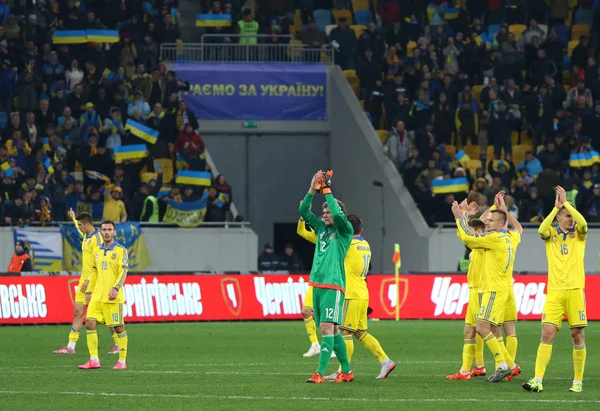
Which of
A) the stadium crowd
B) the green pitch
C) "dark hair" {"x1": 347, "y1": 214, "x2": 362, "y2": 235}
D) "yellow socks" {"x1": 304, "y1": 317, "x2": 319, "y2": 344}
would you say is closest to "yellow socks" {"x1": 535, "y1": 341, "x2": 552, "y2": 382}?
the green pitch

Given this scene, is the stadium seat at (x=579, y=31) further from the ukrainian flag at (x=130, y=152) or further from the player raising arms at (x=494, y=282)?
the player raising arms at (x=494, y=282)

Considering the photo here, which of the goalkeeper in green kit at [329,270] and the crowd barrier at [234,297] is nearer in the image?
the goalkeeper in green kit at [329,270]

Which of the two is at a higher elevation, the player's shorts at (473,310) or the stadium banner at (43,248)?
the player's shorts at (473,310)

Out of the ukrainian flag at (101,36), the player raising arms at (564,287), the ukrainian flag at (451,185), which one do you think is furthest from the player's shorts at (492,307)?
the ukrainian flag at (101,36)

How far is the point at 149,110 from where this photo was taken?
116 feet

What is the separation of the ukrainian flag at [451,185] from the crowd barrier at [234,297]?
406 centimetres

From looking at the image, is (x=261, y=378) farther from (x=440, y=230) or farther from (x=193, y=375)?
(x=440, y=230)

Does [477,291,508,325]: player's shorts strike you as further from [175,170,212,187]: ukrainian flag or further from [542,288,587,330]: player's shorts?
[175,170,212,187]: ukrainian flag

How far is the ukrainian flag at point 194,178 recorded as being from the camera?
34.5 metres

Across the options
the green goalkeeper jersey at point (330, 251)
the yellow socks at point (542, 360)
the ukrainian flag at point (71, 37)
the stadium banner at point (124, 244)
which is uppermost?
the ukrainian flag at point (71, 37)

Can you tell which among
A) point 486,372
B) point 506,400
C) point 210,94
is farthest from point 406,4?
point 506,400

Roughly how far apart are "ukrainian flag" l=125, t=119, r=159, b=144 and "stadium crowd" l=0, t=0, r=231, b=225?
0.13m

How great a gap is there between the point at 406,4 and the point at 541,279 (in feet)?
42.9

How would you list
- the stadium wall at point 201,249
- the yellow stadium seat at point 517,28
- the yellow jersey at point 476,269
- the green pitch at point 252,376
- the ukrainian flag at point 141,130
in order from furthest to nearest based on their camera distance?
1. the yellow stadium seat at point 517,28
2. the ukrainian flag at point 141,130
3. the stadium wall at point 201,249
4. the yellow jersey at point 476,269
5. the green pitch at point 252,376
